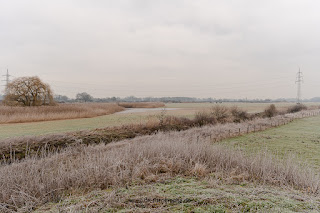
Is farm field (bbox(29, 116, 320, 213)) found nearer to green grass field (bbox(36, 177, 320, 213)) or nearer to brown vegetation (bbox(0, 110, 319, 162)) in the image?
green grass field (bbox(36, 177, 320, 213))

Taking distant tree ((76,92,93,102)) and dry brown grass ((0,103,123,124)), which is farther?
distant tree ((76,92,93,102))

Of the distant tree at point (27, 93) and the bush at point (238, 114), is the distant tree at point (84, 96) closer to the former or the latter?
the distant tree at point (27, 93)

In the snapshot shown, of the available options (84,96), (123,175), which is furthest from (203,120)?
(84,96)

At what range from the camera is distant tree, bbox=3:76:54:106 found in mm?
28375

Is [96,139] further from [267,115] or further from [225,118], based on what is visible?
[267,115]

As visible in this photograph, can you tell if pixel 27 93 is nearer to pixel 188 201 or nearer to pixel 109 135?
pixel 109 135

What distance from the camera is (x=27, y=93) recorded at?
29.3 metres

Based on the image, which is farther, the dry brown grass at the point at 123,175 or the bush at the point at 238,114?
the bush at the point at 238,114

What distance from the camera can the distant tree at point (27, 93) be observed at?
2838cm

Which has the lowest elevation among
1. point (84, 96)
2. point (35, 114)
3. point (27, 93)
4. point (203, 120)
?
point (203, 120)

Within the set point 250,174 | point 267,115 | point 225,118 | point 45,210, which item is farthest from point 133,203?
point 267,115

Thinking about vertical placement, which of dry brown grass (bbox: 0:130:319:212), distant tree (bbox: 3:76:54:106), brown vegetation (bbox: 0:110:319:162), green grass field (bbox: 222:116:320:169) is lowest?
green grass field (bbox: 222:116:320:169)

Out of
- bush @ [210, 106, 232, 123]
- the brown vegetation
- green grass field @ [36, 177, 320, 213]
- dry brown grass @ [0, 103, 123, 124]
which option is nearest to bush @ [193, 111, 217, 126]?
the brown vegetation

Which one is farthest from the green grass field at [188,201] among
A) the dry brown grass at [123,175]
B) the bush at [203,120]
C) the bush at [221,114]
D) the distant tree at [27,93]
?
the distant tree at [27,93]
